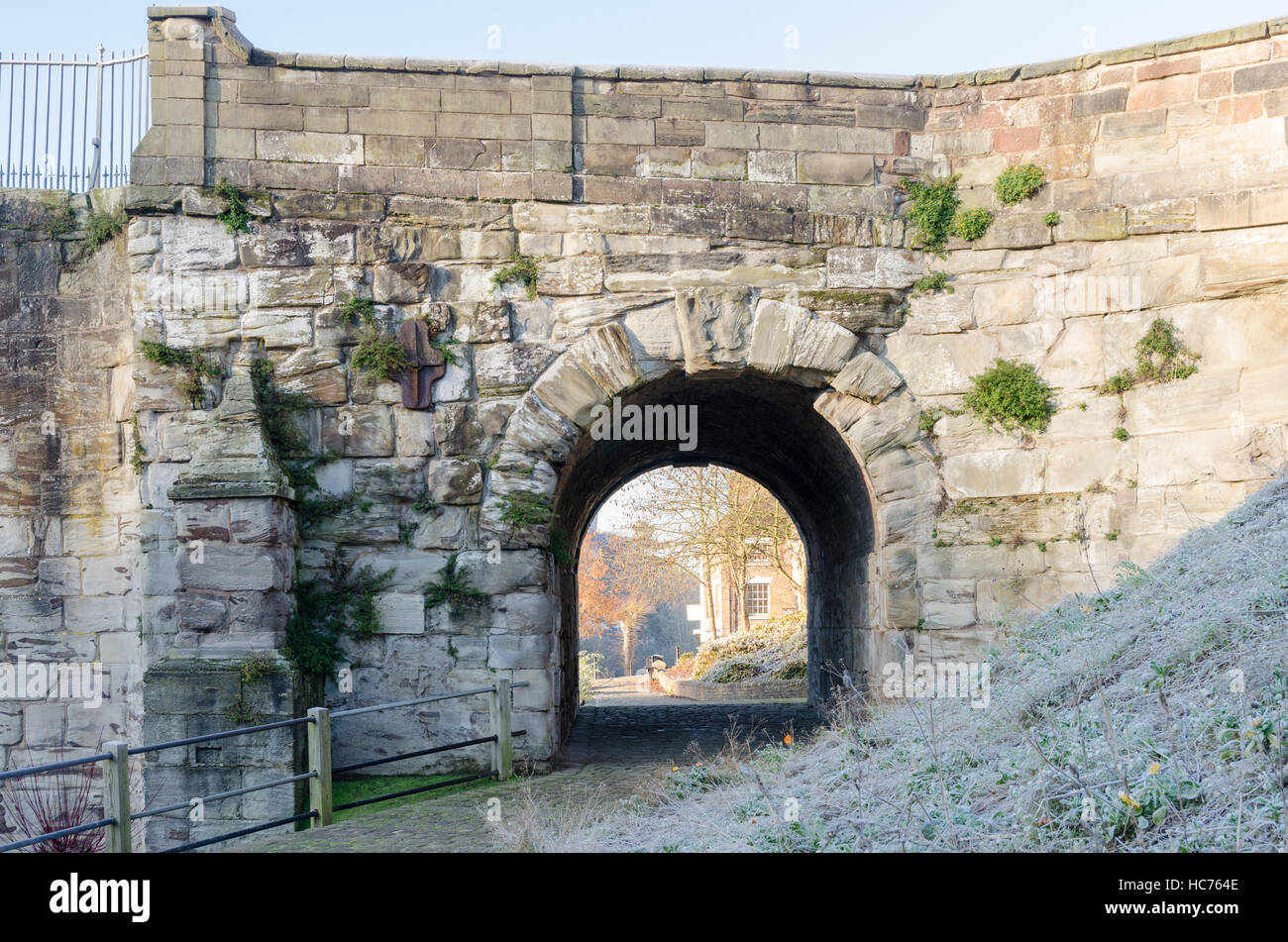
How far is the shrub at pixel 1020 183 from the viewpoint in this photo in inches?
349

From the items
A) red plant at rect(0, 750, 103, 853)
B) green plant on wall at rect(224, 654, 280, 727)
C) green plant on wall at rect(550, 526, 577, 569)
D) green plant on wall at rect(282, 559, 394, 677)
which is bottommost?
red plant at rect(0, 750, 103, 853)

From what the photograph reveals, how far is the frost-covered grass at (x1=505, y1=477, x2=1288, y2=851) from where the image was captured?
14.0 feet

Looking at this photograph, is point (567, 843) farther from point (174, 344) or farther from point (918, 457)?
point (174, 344)

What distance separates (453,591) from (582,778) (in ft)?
5.56

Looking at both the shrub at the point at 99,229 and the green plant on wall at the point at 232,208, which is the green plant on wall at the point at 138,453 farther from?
the green plant on wall at the point at 232,208

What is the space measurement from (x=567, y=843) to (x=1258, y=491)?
5.56 meters

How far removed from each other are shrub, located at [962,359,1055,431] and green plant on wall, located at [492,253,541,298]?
11.7ft

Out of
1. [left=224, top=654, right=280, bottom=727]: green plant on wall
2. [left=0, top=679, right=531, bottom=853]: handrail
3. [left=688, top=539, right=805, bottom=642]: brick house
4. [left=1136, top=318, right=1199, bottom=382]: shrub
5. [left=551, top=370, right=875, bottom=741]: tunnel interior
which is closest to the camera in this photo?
[left=0, top=679, right=531, bottom=853]: handrail

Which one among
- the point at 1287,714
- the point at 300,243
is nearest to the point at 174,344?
the point at 300,243

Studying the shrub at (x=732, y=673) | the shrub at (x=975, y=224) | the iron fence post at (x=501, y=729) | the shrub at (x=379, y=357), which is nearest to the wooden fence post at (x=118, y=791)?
the iron fence post at (x=501, y=729)

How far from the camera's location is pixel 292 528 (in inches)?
320

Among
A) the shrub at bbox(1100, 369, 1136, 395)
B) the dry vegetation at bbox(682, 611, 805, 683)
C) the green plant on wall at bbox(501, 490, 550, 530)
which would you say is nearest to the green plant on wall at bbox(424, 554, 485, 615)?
the green plant on wall at bbox(501, 490, 550, 530)

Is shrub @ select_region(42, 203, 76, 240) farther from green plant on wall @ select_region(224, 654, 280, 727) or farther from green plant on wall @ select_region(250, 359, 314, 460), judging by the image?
green plant on wall @ select_region(224, 654, 280, 727)

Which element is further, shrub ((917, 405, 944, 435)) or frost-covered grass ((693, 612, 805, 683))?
frost-covered grass ((693, 612, 805, 683))
